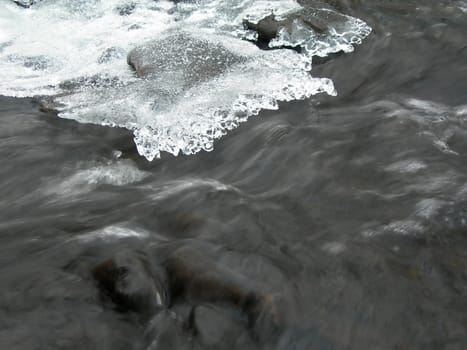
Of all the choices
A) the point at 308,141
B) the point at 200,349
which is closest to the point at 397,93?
the point at 308,141

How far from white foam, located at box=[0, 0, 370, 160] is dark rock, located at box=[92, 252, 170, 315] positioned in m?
1.84

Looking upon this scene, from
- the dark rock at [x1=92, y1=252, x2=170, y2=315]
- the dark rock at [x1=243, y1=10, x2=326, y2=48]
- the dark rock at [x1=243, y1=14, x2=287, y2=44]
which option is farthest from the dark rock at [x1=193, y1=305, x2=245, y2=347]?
the dark rock at [x1=243, y1=14, x2=287, y2=44]

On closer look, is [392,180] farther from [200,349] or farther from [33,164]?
[33,164]

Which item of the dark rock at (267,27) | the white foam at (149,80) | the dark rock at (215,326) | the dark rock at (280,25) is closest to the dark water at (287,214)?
the dark rock at (215,326)

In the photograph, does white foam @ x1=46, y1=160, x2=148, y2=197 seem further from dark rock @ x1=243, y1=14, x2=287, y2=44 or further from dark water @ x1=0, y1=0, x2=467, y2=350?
dark rock @ x1=243, y1=14, x2=287, y2=44

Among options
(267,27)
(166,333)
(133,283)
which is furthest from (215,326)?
(267,27)

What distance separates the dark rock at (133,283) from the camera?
2.74m

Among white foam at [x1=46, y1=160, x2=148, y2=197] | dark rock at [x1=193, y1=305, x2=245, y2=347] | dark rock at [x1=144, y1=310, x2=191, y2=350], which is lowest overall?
white foam at [x1=46, y1=160, x2=148, y2=197]

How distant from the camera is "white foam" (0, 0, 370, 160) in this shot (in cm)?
500

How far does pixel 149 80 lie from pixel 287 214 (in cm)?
280

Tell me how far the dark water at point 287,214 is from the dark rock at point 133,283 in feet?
0.21

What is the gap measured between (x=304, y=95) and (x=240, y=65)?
920 mm

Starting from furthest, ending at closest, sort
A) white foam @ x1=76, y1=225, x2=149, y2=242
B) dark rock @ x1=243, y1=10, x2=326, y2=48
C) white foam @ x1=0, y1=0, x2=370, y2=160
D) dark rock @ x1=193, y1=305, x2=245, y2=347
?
1. dark rock @ x1=243, y1=10, x2=326, y2=48
2. white foam @ x1=0, y1=0, x2=370, y2=160
3. white foam @ x1=76, y1=225, x2=149, y2=242
4. dark rock @ x1=193, y1=305, x2=245, y2=347

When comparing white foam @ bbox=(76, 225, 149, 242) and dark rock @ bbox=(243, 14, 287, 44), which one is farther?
dark rock @ bbox=(243, 14, 287, 44)
